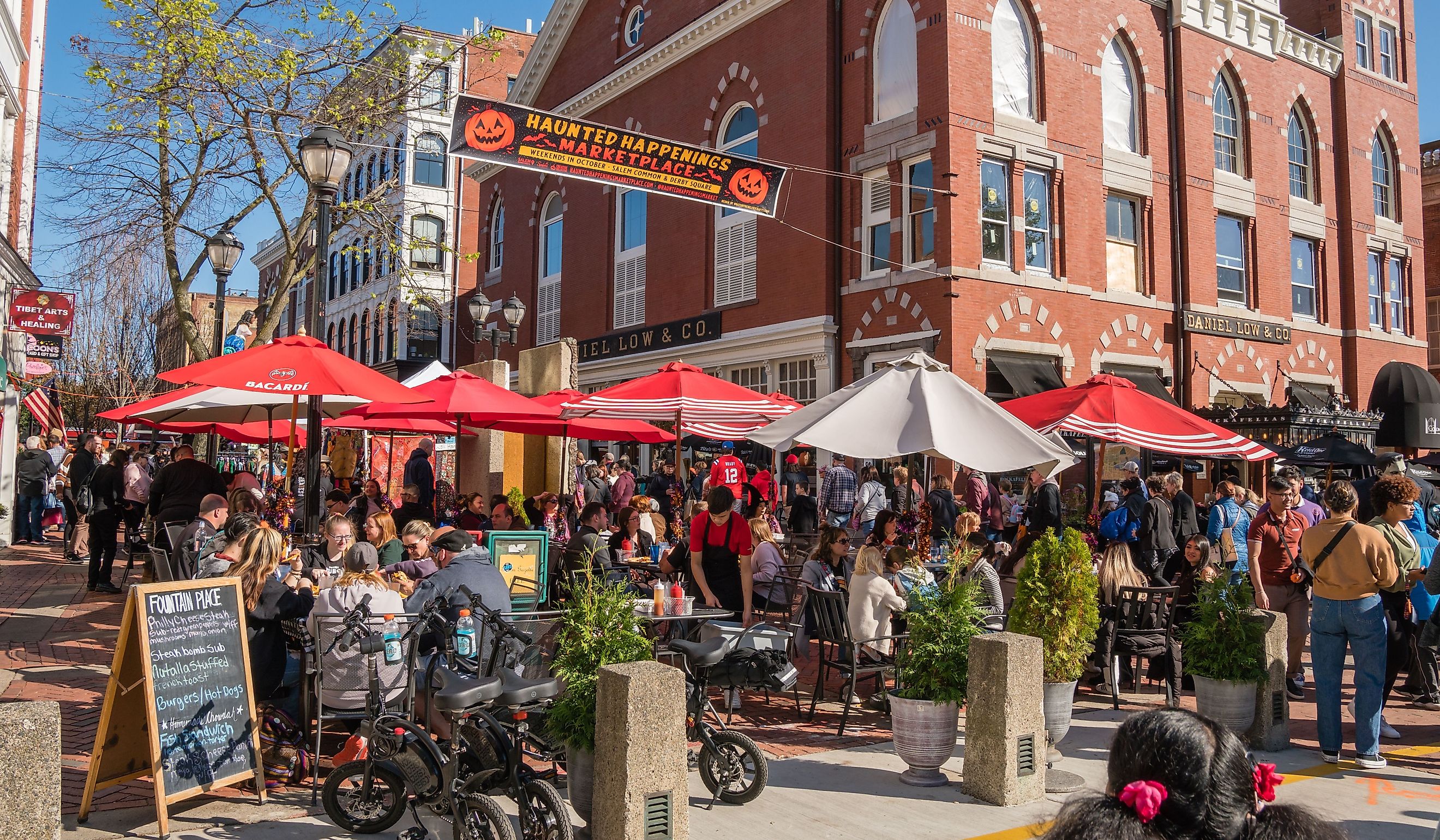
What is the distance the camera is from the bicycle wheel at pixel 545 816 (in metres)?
4.32

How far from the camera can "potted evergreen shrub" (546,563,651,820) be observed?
4934mm

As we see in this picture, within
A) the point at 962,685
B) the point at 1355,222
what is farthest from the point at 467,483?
the point at 1355,222

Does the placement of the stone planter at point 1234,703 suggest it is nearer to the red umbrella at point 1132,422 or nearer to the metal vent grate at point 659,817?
the red umbrella at point 1132,422

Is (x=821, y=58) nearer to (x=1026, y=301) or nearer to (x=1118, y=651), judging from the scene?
(x=1026, y=301)

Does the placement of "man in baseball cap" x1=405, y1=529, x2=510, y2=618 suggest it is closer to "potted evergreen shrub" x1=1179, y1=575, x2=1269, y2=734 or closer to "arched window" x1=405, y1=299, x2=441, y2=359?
"potted evergreen shrub" x1=1179, y1=575, x2=1269, y2=734

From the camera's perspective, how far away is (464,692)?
457cm

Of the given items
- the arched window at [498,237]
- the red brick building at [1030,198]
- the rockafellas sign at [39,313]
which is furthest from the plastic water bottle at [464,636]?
the arched window at [498,237]

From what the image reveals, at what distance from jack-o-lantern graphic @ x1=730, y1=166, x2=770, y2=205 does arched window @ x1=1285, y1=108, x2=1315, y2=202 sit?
17.2 meters

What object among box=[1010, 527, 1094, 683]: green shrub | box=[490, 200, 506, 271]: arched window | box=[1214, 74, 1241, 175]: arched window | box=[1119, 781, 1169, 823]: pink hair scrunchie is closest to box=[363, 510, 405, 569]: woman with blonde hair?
box=[1010, 527, 1094, 683]: green shrub

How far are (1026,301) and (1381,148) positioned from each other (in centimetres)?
1470

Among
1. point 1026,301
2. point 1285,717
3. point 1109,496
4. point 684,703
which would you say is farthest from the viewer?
point 1026,301

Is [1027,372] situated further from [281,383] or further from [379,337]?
[379,337]

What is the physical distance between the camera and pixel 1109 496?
16.5 meters

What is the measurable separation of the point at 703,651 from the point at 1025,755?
6.51 ft
